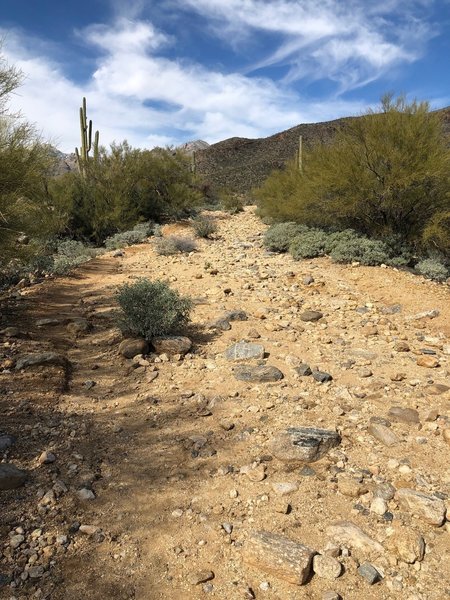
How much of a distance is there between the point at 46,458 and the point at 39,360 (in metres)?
1.56

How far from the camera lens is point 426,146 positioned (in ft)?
30.6

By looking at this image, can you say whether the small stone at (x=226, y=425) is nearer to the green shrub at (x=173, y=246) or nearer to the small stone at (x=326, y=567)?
the small stone at (x=326, y=567)

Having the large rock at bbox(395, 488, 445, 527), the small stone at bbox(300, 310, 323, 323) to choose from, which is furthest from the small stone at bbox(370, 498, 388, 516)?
the small stone at bbox(300, 310, 323, 323)

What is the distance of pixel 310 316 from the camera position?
6.34 meters

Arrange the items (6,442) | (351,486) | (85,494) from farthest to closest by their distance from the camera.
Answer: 1. (6,442)
2. (351,486)
3. (85,494)

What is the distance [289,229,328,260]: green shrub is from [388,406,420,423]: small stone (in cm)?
668

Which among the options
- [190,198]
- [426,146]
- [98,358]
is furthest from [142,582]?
[190,198]

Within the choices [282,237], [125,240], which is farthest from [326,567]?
[125,240]

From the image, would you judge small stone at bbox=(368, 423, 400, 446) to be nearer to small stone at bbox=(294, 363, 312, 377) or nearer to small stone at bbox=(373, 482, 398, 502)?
small stone at bbox=(373, 482, 398, 502)

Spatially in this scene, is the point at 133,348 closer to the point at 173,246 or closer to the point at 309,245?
the point at 309,245

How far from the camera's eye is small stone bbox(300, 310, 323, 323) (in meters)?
6.31

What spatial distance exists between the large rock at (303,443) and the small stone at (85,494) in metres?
1.30

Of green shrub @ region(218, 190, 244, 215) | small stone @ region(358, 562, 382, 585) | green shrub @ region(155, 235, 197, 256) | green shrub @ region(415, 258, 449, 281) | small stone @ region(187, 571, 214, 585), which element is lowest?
small stone @ region(187, 571, 214, 585)

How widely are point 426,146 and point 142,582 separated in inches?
379
